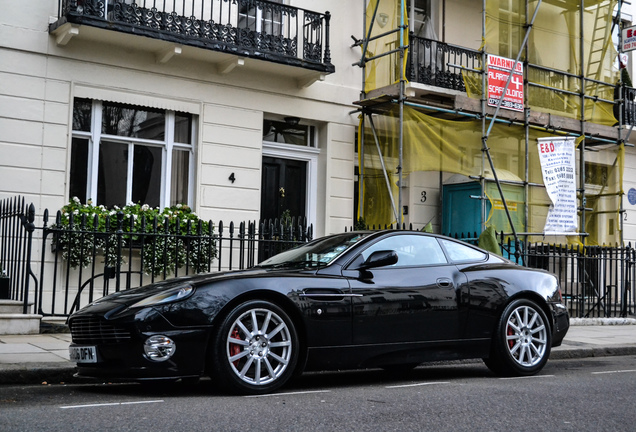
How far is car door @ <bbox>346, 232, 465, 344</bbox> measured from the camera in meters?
6.86

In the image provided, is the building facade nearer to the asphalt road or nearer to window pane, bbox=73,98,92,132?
window pane, bbox=73,98,92,132

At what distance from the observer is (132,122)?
44.7 ft

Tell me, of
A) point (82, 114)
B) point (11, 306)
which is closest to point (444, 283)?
point (11, 306)

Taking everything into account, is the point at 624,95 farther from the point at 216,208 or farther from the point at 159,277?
the point at 159,277

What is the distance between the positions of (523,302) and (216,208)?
24.0ft

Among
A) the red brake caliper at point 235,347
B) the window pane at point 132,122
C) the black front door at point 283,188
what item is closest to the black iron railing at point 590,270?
the black front door at point 283,188

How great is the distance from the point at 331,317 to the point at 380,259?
27.9 inches

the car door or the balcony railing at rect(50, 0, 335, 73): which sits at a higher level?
the balcony railing at rect(50, 0, 335, 73)

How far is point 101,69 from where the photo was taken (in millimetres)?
12992

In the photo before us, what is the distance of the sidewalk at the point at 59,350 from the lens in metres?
7.05

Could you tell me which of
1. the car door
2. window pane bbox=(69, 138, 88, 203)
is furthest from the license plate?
window pane bbox=(69, 138, 88, 203)

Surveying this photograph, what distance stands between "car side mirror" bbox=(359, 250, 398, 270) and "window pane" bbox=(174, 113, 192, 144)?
25.8 feet

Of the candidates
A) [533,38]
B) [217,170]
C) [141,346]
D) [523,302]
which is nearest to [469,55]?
[533,38]

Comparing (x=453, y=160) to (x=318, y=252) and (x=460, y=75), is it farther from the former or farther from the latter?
(x=318, y=252)
